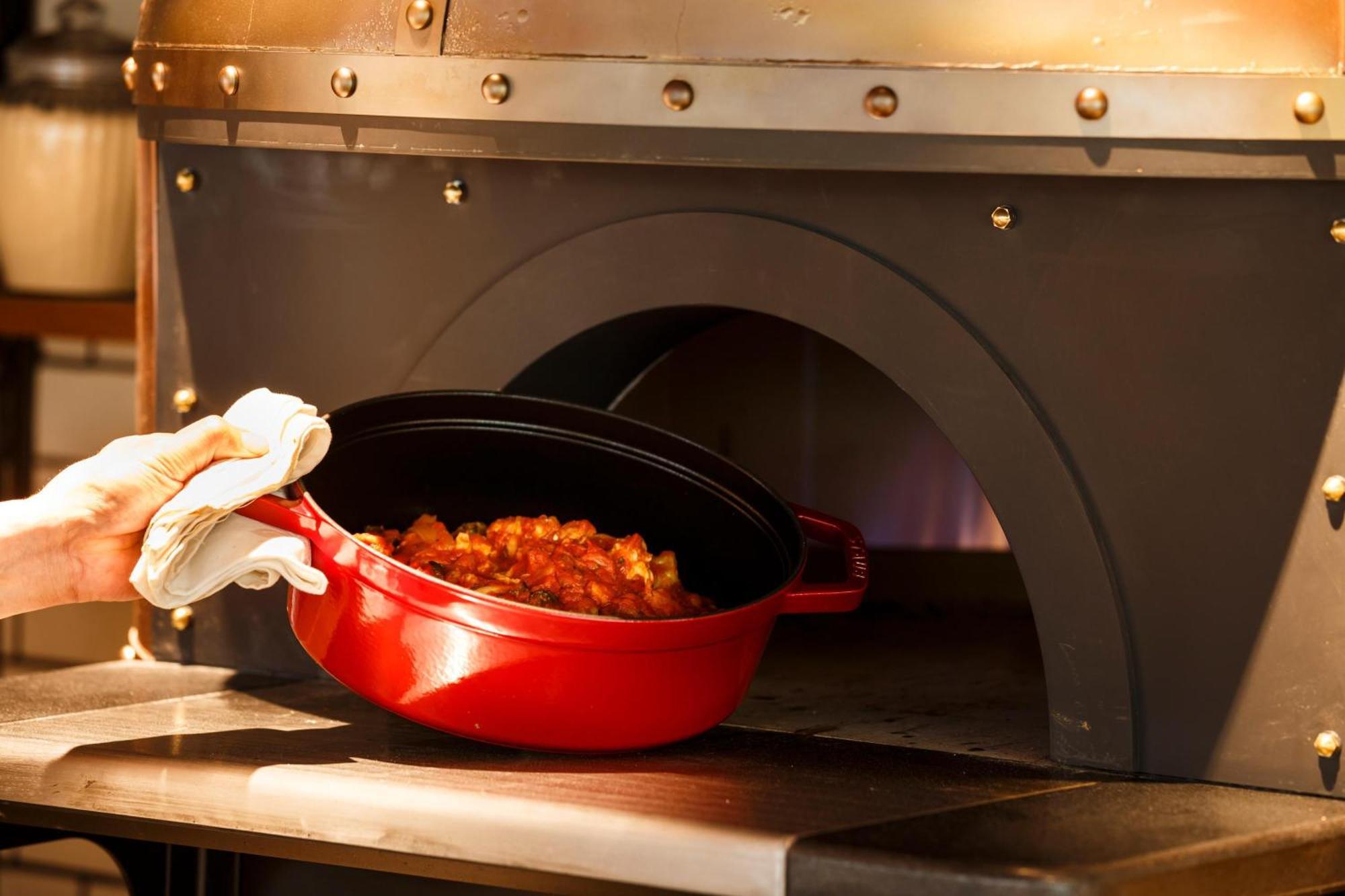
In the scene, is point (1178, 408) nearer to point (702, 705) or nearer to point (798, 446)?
point (702, 705)

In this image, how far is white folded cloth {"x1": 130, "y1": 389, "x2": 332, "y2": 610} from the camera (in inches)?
40.0

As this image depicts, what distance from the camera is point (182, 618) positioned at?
4.43ft

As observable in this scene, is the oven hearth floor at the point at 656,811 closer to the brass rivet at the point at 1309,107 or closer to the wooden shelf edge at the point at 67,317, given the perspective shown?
the brass rivet at the point at 1309,107

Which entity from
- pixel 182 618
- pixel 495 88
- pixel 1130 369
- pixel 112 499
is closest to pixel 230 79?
pixel 495 88

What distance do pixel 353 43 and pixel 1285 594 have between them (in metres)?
0.74

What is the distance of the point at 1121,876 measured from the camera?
2.87 ft

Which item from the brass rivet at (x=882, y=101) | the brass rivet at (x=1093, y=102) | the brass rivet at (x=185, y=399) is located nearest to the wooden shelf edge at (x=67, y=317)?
the brass rivet at (x=185, y=399)

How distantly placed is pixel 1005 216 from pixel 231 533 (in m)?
0.54

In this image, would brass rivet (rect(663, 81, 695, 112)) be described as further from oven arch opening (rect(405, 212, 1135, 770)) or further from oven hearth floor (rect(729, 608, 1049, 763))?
oven hearth floor (rect(729, 608, 1049, 763))

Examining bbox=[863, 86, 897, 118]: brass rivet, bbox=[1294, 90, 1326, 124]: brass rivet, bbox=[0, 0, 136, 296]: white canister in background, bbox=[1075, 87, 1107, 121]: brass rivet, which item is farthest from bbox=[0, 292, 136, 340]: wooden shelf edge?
bbox=[1294, 90, 1326, 124]: brass rivet

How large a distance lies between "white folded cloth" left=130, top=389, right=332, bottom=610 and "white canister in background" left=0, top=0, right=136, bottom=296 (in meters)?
0.97

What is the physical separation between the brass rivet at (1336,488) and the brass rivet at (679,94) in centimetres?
47

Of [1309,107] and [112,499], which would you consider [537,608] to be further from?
[1309,107]

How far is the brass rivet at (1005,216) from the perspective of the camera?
1.09 metres
